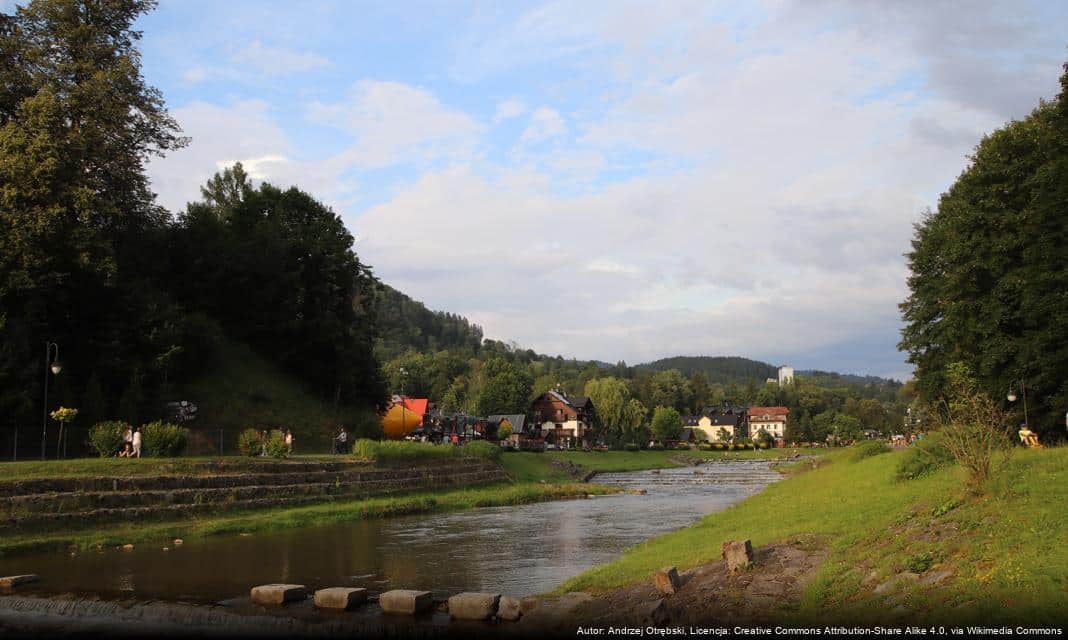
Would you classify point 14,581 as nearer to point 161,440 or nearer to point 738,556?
point 738,556

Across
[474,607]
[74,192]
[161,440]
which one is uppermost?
[74,192]

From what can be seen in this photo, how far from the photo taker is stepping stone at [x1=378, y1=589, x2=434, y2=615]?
13.8 meters

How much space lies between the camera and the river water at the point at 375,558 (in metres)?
17.2

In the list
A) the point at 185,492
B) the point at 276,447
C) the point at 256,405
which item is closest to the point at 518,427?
the point at 256,405

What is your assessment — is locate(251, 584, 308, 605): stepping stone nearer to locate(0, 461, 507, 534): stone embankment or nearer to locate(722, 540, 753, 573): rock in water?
locate(722, 540, 753, 573): rock in water

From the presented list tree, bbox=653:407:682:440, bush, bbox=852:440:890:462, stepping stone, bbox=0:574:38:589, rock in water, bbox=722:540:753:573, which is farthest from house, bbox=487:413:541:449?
rock in water, bbox=722:540:753:573

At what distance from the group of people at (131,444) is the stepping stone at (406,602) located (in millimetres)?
23012

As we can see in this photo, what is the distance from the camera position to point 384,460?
4144 centimetres

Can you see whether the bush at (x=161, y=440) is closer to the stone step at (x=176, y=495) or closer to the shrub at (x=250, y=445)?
the shrub at (x=250, y=445)

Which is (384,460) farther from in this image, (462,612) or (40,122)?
(462,612)

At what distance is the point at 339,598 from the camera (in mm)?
14406

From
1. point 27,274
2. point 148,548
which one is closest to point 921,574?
point 148,548

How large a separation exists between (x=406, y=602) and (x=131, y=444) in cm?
2594

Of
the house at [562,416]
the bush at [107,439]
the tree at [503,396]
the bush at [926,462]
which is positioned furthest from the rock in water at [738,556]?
the house at [562,416]
